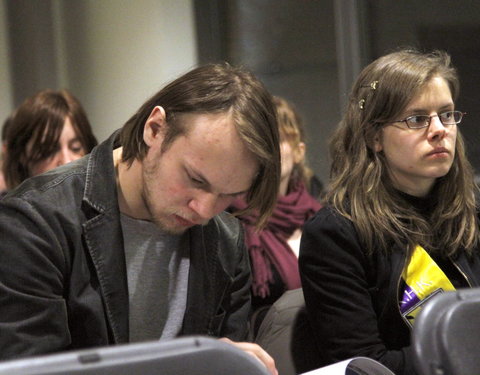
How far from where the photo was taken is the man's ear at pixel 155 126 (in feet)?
5.34

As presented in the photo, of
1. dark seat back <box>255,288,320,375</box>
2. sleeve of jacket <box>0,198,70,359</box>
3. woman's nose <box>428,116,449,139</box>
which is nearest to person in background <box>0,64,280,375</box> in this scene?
sleeve of jacket <box>0,198,70,359</box>

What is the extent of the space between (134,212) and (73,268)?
0.21 m

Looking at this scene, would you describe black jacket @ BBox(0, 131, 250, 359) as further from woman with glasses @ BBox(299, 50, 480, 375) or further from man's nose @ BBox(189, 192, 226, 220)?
woman with glasses @ BBox(299, 50, 480, 375)

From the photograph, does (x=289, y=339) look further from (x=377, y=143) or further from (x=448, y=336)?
(x=448, y=336)

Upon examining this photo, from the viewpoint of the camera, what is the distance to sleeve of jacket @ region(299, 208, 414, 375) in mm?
1984

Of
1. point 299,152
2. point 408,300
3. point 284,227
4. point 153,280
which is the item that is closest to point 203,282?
point 153,280

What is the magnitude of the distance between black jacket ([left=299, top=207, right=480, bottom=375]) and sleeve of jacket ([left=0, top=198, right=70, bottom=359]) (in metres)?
0.70

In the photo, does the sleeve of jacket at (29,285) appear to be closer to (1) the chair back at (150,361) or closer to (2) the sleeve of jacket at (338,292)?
(1) the chair back at (150,361)

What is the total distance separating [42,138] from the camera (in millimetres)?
2910

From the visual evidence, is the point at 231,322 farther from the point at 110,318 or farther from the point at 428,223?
the point at 428,223

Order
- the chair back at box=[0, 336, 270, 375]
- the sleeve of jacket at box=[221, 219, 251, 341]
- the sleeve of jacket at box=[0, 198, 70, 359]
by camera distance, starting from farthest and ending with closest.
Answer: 1. the sleeve of jacket at box=[221, 219, 251, 341]
2. the sleeve of jacket at box=[0, 198, 70, 359]
3. the chair back at box=[0, 336, 270, 375]

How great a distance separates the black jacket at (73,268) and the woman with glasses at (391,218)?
338mm

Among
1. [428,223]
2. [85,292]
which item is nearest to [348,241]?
[428,223]

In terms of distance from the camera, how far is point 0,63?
17.1ft
